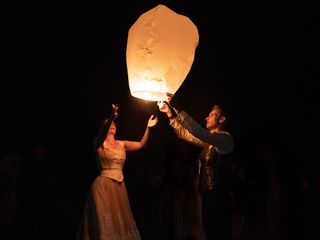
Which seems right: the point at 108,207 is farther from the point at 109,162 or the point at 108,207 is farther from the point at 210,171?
the point at 210,171

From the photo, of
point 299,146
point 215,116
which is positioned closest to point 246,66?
point 299,146

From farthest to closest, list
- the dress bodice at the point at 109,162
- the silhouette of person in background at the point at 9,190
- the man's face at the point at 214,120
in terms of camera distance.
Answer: the silhouette of person in background at the point at 9,190 → the dress bodice at the point at 109,162 → the man's face at the point at 214,120

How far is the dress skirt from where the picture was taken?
12.9ft

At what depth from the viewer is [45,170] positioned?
518 cm

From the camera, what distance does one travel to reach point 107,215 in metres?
3.98

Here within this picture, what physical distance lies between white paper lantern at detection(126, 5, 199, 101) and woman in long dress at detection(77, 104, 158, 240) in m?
0.68

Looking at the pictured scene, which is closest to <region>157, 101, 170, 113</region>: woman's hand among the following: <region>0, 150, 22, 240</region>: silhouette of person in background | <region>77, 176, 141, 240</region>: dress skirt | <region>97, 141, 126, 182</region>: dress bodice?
<region>97, 141, 126, 182</region>: dress bodice

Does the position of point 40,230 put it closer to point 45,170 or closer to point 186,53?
point 45,170

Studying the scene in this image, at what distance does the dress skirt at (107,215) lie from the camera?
12.9 ft

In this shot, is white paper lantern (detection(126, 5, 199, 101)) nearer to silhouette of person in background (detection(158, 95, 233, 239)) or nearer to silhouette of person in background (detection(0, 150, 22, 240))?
silhouette of person in background (detection(158, 95, 233, 239))

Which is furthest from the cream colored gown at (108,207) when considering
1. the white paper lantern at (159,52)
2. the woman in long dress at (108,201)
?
the white paper lantern at (159,52)

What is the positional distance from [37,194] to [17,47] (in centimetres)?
351

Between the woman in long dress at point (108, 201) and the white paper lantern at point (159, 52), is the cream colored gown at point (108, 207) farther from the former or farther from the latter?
the white paper lantern at point (159, 52)

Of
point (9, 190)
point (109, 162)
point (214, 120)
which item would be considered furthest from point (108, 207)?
point (9, 190)
